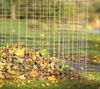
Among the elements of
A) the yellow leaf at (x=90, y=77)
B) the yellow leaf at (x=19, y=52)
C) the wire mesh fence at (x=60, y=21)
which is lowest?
the yellow leaf at (x=90, y=77)

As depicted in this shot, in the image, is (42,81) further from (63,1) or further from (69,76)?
(63,1)

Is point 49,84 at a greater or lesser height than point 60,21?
lesser

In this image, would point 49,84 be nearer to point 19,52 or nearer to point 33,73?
point 33,73

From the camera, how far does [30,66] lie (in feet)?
34.6

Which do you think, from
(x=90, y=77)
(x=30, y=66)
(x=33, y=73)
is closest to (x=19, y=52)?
(x=30, y=66)

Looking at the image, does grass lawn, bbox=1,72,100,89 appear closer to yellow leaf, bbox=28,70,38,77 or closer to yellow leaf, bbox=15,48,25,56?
yellow leaf, bbox=28,70,38,77

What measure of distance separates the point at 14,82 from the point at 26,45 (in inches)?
69.6

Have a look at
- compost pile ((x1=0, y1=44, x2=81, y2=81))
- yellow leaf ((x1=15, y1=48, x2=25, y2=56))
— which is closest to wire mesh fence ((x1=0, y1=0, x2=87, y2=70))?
compost pile ((x1=0, y1=44, x2=81, y2=81))

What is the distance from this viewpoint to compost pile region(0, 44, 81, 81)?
10258 millimetres

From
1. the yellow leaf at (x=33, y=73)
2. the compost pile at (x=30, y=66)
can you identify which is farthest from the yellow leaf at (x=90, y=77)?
the yellow leaf at (x=33, y=73)

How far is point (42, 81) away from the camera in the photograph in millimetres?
9922

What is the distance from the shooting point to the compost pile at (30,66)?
33.7 ft

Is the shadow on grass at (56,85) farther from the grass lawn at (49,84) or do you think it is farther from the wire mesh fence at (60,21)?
the wire mesh fence at (60,21)

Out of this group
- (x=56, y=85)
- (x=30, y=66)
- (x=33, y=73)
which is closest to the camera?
(x=56, y=85)
